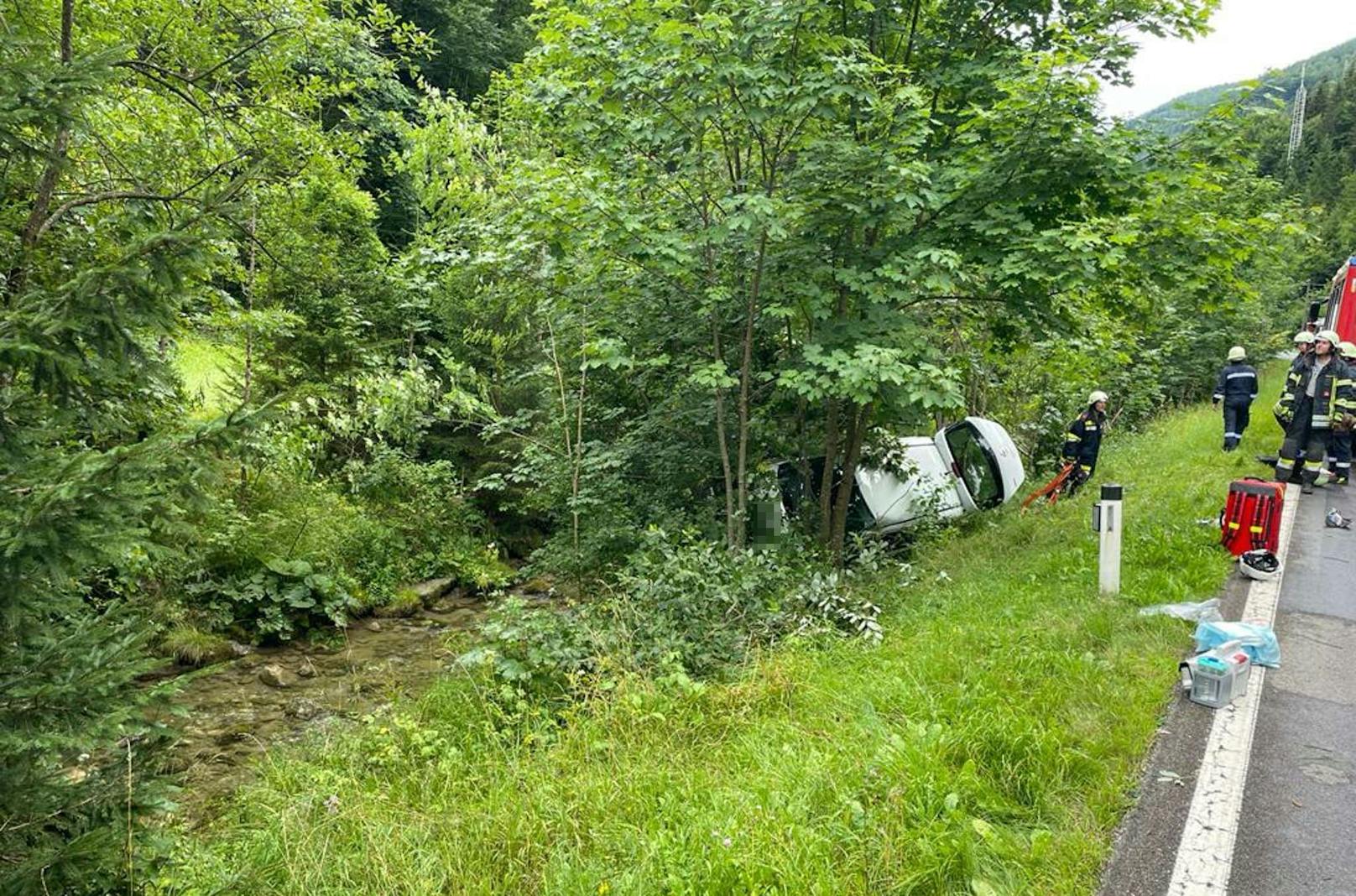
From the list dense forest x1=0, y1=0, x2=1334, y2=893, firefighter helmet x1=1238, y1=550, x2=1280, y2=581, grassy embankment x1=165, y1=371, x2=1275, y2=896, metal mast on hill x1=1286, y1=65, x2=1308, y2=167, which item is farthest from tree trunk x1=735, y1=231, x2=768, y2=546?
metal mast on hill x1=1286, y1=65, x2=1308, y2=167

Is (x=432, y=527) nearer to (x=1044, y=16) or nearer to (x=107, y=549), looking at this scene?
(x=107, y=549)

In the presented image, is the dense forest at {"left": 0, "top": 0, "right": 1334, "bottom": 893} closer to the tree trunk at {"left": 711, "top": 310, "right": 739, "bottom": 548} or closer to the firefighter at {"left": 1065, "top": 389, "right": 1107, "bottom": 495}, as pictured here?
the tree trunk at {"left": 711, "top": 310, "right": 739, "bottom": 548}

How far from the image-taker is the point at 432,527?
473 inches

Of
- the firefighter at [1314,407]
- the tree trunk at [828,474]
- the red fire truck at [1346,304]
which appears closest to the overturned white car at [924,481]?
the tree trunk at [828,474]

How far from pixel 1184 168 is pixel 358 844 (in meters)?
7.68

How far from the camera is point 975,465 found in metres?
10.9

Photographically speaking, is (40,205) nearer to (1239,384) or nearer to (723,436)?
(723,436)

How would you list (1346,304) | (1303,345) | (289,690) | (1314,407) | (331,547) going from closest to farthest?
1. (289,690)
2. (1314,407)
3. (1303,345)
4. (331,547)
5. (1346,304)

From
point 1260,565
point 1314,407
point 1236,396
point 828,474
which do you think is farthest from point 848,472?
point 1236,396

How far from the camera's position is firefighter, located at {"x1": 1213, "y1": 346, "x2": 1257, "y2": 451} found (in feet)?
33.9

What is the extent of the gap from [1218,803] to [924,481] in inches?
267

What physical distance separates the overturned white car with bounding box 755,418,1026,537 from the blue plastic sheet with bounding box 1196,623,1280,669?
414 cm

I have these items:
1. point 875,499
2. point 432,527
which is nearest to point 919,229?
point 875,499

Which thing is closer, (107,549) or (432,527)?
(107,549)
